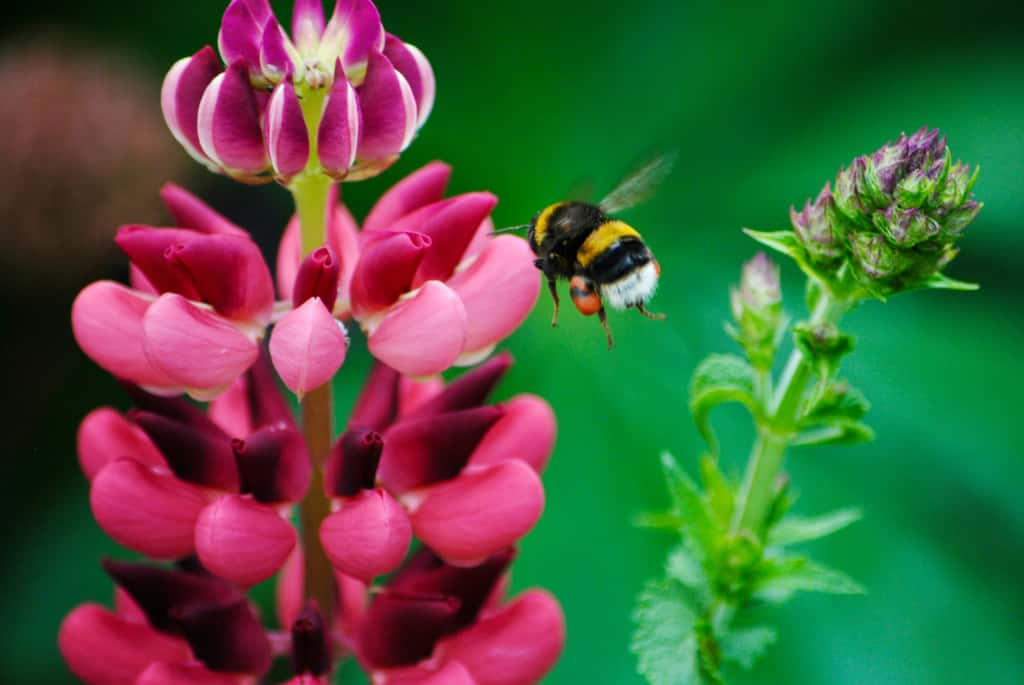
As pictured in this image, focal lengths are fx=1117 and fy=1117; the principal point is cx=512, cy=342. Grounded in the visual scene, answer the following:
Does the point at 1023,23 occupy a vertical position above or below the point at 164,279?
above

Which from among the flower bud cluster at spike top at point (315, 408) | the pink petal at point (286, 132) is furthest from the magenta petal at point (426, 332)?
the pink petal at point (286, 132)

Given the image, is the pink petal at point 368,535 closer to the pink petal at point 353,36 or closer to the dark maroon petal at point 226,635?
the dark maroon petal at point 226,635

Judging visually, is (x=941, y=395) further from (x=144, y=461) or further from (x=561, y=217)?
(x=144, y=461)

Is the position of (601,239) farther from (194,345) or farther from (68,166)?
(68,166)

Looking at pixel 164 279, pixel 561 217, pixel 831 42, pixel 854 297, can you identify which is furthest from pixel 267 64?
pixel 831 42

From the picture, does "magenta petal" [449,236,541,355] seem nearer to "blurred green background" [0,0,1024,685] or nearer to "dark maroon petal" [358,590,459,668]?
"dark maroon petal" [358,590,459,668]

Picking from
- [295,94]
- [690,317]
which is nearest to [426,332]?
[295,94]
